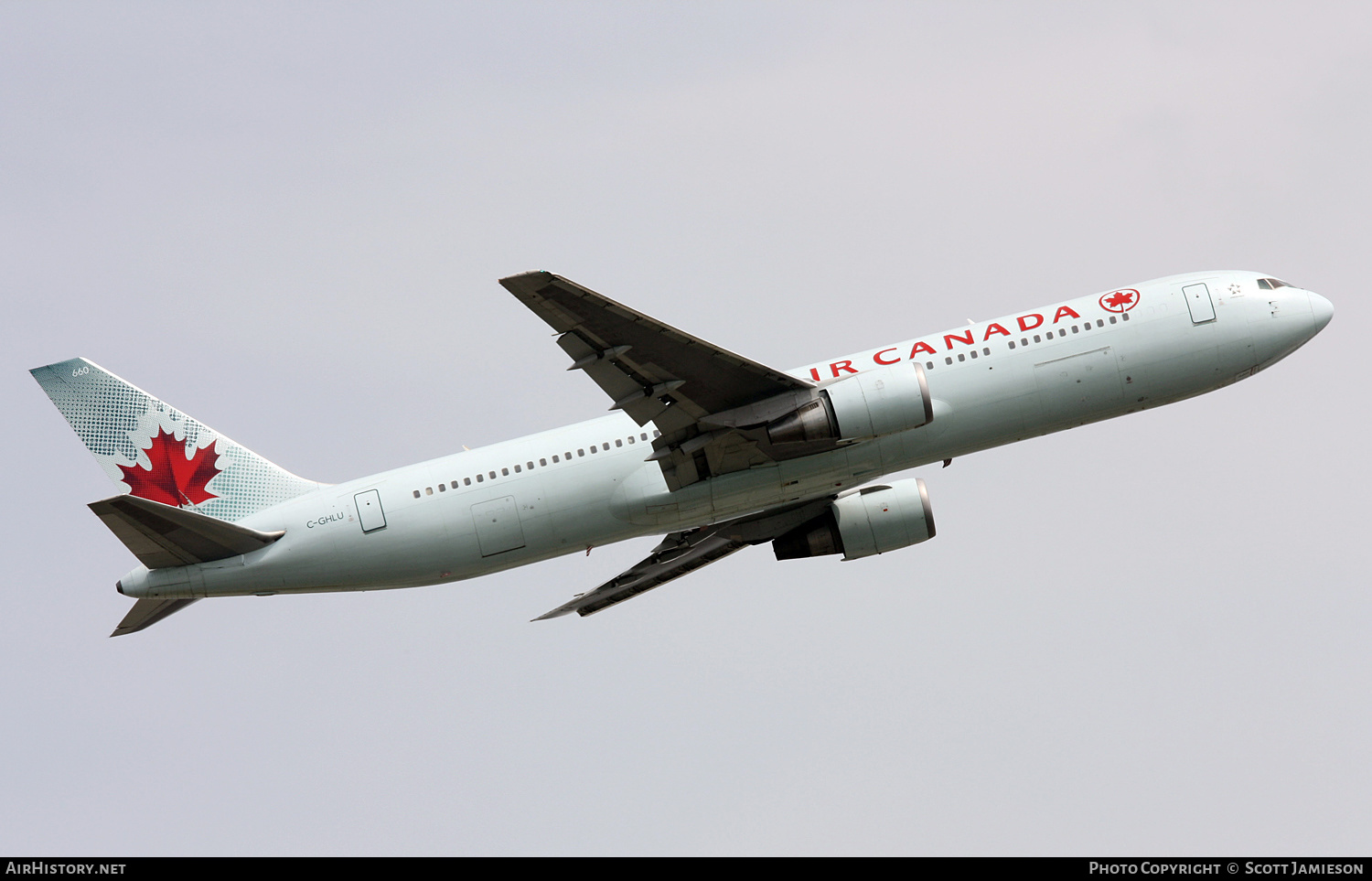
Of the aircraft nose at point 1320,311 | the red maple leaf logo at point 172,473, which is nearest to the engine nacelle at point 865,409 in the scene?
the aircraft nose at point 1320,311

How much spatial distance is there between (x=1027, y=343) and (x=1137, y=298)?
347cm

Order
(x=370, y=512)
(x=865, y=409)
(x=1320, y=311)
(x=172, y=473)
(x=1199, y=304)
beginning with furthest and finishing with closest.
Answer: (x=172, y=473) < (x=1320, y=311) < (x=1199, y=304) < (x=370, y=512) < (x=865, y=409)

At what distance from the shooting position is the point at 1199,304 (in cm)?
3644

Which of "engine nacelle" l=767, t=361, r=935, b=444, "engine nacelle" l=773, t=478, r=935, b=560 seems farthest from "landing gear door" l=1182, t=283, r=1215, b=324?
"engine nacelle" l=773, t=478, r=935, b=560

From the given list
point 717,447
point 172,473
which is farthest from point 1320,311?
point 172,473

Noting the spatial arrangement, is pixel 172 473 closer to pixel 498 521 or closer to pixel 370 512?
pixel 370 512

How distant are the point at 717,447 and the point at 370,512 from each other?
373 inches

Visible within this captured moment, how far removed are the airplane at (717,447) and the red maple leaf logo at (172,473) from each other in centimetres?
78

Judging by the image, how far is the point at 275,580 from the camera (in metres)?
36.1

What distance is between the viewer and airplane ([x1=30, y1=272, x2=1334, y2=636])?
34312 mm

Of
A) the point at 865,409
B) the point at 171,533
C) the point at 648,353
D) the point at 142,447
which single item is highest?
the point at 142,447

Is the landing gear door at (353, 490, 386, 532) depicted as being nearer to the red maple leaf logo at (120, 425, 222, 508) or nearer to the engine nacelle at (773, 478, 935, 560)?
the red maple leaf logo at (120, 425, 222, 508)

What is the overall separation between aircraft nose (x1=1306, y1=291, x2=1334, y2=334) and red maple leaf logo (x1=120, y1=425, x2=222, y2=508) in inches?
1208

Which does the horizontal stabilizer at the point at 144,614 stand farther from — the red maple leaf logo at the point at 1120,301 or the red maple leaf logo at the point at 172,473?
the red maple leaf logo at the point at 1120,301
